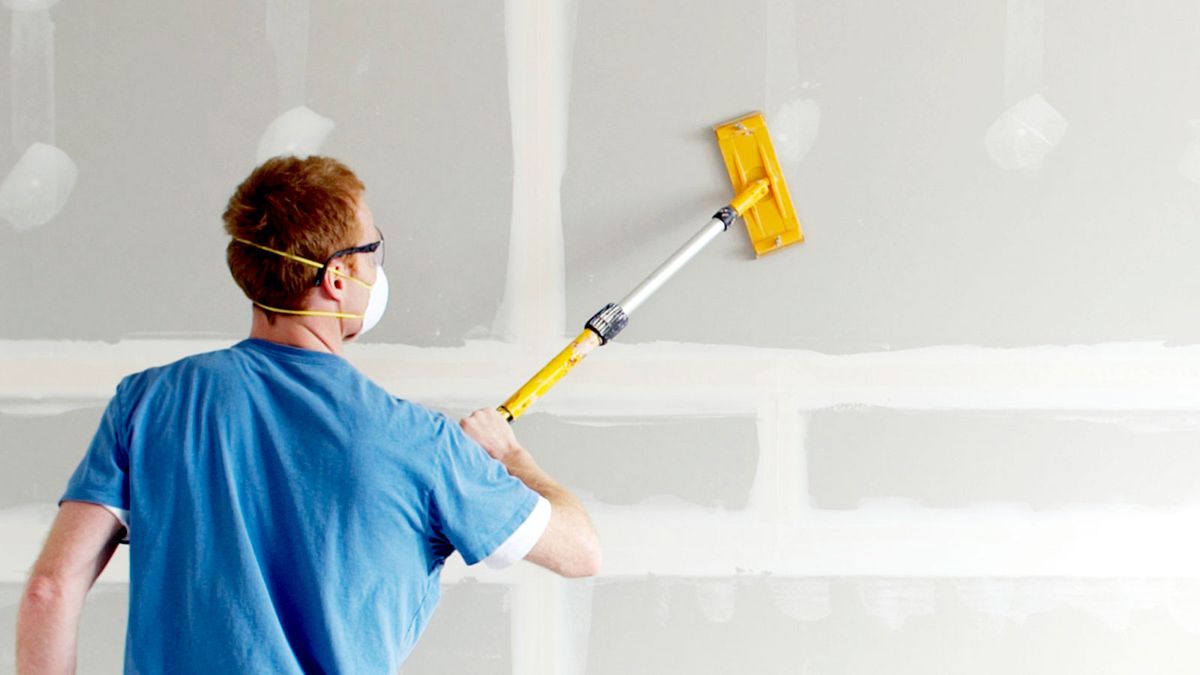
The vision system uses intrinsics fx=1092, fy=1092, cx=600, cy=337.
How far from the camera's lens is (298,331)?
1.20 metres

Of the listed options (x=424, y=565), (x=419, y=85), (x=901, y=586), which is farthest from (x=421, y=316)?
(x=901, y=586)

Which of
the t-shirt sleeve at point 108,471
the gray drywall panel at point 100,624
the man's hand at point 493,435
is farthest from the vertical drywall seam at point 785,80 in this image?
the gray drywall panel at point 100,624

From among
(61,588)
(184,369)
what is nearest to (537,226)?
(184,369)

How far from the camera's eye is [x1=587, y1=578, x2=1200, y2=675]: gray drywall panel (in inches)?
76.7

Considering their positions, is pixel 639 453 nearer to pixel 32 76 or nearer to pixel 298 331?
pixel 298 331

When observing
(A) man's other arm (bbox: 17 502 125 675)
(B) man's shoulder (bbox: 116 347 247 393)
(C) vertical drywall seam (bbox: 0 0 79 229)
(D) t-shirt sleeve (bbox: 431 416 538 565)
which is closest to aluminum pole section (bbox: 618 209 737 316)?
(D) t-shirt sleeve (bbox: 431 416 538 565)

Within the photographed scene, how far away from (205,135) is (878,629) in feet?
4.84

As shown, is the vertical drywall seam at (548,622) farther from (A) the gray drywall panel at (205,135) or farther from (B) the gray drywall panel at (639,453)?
(A) the gray drywall panel at (205,135)

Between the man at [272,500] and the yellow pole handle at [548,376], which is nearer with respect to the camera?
the man at [272,500]

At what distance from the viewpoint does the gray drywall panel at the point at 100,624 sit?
6.31 ft

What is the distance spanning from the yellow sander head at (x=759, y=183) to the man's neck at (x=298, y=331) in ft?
2.89

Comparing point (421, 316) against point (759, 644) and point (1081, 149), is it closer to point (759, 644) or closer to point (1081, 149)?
point (759, 644)

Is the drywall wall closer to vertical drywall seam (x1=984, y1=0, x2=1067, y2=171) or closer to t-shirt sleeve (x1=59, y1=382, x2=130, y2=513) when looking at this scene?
vertical drywall seam (x1=984, y1=0, x2=1067, y2=171)

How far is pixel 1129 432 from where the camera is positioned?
1969 mm
